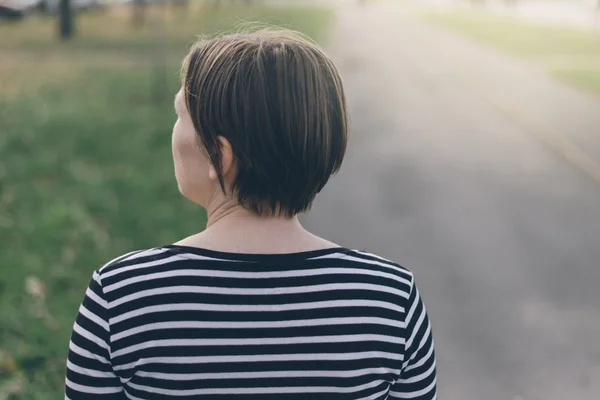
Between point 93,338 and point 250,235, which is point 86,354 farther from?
point 250,235

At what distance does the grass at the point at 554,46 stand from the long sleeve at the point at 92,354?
1612 centimetres

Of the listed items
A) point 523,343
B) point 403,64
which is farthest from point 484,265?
point 403,64

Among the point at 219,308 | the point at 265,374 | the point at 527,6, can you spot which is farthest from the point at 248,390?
the point at 527,6

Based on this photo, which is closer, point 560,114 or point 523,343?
point 523,343

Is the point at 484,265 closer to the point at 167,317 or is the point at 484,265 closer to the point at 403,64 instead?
the point at 167,317

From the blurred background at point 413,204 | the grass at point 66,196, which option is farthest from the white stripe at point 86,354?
the grass at point 66,196

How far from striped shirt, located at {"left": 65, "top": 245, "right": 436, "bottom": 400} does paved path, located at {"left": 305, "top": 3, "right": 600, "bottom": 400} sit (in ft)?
9.98

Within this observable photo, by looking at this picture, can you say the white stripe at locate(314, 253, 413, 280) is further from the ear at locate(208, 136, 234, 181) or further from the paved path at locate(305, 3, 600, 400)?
the paved path at locate(305, 3, 600, 400)

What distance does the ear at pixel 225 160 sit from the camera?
1.34m

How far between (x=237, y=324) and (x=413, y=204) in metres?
6.99

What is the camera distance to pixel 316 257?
135cm

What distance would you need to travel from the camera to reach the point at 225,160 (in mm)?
1368

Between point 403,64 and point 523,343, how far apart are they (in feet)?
56.5

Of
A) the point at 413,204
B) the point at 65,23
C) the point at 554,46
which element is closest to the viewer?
the point at 413,204
